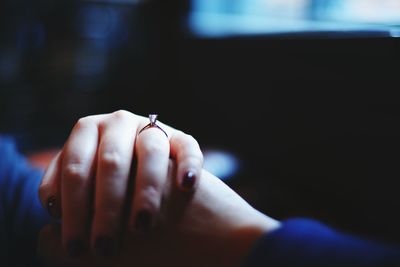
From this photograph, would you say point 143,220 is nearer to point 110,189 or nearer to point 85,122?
point 110,189

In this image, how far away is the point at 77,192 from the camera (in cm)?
40

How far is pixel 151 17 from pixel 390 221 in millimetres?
1687

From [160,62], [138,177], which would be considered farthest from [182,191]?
[160,62]

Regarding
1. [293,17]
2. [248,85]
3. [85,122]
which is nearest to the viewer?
[85,122]

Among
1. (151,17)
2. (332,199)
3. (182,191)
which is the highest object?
(151,17)

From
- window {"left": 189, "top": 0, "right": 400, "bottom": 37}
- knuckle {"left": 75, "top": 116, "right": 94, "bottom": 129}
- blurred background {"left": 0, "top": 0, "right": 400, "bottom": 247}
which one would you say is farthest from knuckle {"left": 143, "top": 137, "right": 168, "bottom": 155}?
window {"left": 189, "top": 0, "right": 400, "bottom": 37}

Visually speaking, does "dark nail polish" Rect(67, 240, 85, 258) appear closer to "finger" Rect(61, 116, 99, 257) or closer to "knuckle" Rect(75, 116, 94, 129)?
"finger" Rect(61, 116, 99, 257)

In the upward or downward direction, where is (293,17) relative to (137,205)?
upward

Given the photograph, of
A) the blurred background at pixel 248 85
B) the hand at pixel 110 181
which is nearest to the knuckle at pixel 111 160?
the hand at pixel 110 181

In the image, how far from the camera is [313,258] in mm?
332

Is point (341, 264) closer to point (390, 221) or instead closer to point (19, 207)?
point (19, 207)

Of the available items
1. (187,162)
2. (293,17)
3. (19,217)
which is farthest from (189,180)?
(293,17)

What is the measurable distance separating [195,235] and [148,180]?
3.9 inches

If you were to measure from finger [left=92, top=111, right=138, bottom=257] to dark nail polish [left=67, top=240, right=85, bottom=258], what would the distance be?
0.02 m
